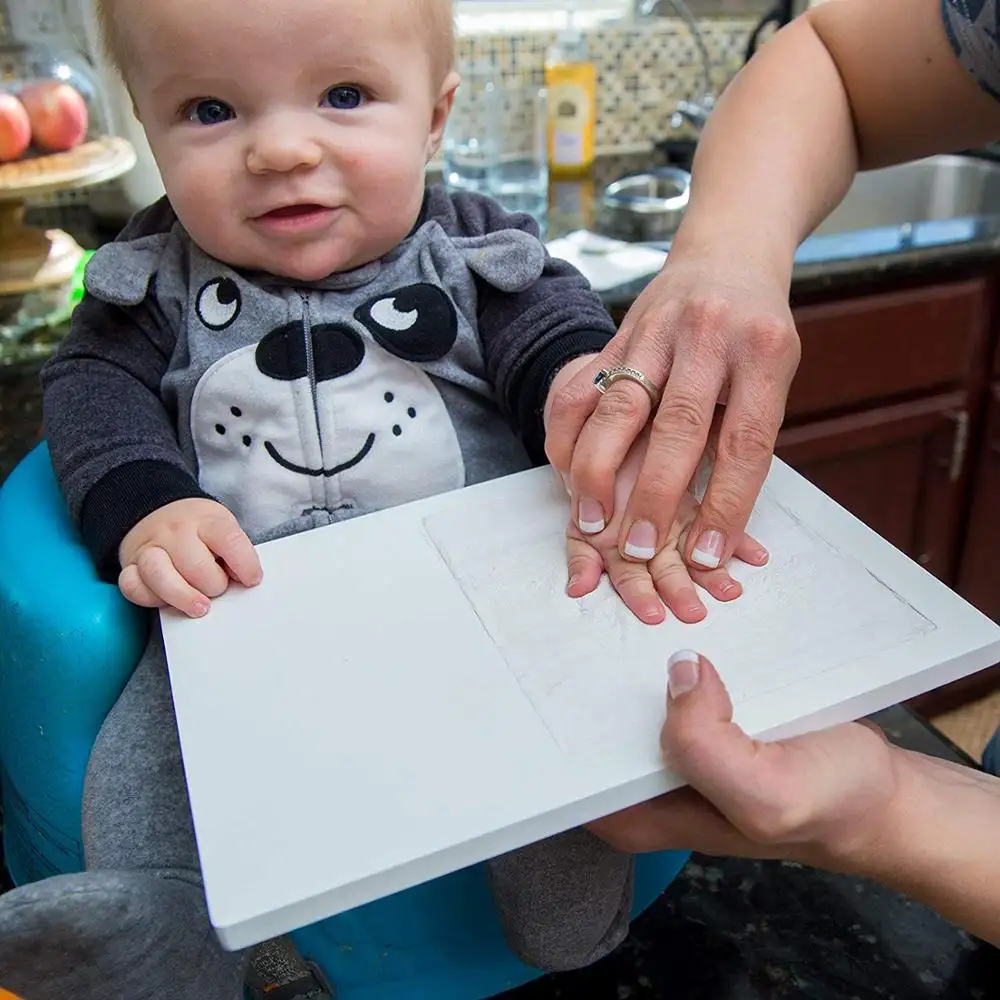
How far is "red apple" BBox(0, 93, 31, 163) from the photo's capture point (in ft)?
3.13

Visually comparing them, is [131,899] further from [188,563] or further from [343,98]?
[343,98]

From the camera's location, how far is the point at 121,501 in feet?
2.00

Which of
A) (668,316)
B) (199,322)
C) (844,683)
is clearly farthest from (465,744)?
(199,322)

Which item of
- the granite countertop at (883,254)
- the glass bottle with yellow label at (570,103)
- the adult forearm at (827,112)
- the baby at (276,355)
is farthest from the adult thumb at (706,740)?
the glass bottle with yellow label at (570,103)

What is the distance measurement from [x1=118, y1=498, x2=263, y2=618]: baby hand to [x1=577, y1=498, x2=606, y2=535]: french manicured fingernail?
185 millimetres

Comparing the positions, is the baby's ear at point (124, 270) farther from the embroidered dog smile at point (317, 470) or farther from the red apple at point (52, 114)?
the red apple at point (52, 114)

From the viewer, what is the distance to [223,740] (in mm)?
439

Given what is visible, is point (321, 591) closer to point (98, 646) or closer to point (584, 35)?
point (98, 646)

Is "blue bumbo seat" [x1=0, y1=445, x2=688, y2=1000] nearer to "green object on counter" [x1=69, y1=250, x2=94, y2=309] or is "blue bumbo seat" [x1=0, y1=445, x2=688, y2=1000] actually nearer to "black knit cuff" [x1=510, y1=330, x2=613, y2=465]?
"black knit cuff" [x1=510, y1=330, x2=613, y2=465]

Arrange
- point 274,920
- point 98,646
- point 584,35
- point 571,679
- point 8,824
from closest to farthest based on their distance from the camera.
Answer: point 274,920 → point 571,679 → point 98,646 → point 8,824 → point 584,35

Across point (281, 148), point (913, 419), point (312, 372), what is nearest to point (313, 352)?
point (312, 372)

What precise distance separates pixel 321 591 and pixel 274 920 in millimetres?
210

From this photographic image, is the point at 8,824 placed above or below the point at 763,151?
below

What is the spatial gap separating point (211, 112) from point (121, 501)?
0.85 feet
